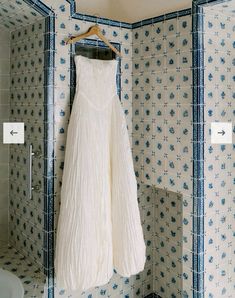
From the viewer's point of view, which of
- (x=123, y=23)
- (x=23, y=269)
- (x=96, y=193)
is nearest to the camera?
(x=96, y=193)

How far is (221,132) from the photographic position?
1.71m

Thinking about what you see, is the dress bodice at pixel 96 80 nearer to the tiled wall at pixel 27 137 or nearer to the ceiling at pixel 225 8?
the tiled wall at pixel 27 137

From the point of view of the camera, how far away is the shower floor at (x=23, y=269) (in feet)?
5.35

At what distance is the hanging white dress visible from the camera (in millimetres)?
1563

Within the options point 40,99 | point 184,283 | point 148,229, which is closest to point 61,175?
point 40,99

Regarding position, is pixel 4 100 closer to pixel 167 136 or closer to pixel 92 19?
pixel 92 19

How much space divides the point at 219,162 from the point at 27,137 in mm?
941

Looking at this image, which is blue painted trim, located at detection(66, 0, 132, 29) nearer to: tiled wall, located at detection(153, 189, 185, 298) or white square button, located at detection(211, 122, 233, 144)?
white square button, located at detection(211, 122, 233, 144)

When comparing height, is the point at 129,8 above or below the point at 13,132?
above

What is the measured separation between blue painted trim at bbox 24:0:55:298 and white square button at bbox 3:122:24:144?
20cm

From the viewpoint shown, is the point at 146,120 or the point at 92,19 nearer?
the point at 92,19

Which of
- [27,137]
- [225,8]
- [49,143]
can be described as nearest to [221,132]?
[225,8]

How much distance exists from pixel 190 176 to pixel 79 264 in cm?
64

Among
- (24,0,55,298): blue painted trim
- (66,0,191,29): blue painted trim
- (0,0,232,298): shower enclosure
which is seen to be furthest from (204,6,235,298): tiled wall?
Answer: (24,0,55,298): blue painted trim
